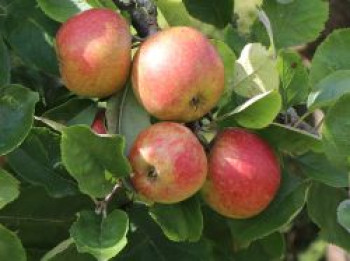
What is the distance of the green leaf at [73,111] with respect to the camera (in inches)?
40.6

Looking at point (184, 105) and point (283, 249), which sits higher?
point (184, 105)

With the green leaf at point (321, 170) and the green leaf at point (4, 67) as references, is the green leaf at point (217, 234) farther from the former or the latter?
the green leaf at point (4, 67)

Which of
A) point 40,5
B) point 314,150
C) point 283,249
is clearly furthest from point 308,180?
point 40,5

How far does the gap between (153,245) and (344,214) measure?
0.27 meters

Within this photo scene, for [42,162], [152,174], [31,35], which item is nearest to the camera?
[152,174]

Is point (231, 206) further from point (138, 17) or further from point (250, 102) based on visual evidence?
point (138, 17)

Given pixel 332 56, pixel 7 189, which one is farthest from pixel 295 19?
pixel 7 189

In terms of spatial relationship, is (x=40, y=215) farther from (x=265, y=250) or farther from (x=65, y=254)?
(x=265, y=250)

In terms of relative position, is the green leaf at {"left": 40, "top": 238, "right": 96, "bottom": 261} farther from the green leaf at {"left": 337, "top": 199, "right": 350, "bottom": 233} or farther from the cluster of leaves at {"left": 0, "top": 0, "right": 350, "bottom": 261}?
the green leaf at {"left": 337, "top": 199, "right": 350, "bottom": 233}

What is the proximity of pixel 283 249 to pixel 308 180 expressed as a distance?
0.53 ft

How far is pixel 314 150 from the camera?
0.98 metres

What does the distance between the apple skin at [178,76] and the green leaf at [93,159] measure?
77 millimetres

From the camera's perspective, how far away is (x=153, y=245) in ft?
3.62

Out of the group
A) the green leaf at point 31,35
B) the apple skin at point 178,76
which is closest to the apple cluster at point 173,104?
the apple skin at point 178,76
